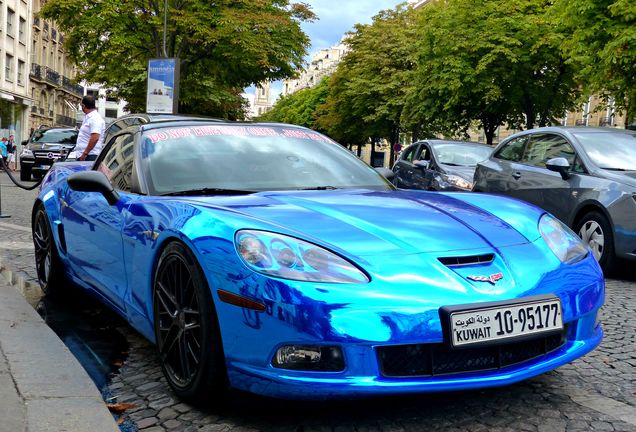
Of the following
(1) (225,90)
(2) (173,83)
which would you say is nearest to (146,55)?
(1) (225,90)

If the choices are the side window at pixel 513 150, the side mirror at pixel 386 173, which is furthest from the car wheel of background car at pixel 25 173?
the side mirror at pixel 386 173

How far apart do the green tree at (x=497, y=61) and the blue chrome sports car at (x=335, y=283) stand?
22883 mm

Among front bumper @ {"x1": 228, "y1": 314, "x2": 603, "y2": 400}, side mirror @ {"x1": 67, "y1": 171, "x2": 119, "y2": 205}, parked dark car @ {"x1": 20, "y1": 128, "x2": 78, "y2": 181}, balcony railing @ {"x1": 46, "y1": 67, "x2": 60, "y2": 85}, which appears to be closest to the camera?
front bumper @ {"x1": 228, "y1": 314, "x2": 603, "y2": 400}

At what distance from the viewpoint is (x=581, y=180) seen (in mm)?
7207

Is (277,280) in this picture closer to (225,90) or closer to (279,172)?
(279,172)

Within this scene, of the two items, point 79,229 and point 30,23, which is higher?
point 30,23

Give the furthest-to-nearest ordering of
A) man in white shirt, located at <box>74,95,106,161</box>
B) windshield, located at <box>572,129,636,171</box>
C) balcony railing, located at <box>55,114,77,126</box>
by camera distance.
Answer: balcony railing, located at <box>55,114,77,126</box>
man in white shirt, located at <box>74,95,106,161</box>
windshield, located at <box>572,129,636,171</box>

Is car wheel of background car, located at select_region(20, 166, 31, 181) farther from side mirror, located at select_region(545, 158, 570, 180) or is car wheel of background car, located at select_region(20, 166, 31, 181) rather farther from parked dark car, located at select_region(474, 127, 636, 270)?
side mirror, located at select_region(545, 158, 570, 180)

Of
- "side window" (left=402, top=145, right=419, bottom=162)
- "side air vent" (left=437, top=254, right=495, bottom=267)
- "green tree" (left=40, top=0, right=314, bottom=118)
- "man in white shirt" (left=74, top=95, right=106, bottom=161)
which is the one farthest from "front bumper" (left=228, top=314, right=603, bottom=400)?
"green tree" (left=40, top=0, right=314, bottom=118)

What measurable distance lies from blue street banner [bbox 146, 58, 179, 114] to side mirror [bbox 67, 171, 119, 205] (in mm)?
18779

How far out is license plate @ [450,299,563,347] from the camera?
8.07 ft

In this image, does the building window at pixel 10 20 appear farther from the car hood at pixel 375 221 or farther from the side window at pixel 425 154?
the car hood at pixel 375 221

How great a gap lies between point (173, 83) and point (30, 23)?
32669 mm

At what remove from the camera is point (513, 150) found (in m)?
8.78
